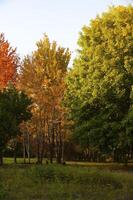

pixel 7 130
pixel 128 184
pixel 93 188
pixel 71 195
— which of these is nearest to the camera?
pixel 71 195

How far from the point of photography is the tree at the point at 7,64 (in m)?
44.9

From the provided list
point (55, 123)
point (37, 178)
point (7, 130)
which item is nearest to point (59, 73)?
point (55, 123)

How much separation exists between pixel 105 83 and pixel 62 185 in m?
20.5

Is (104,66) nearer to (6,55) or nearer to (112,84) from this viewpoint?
(112,84)

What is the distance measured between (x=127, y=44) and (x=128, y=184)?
19.7m

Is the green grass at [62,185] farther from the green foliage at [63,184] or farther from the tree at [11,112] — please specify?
the tree at [11,112]

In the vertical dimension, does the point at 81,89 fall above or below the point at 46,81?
below

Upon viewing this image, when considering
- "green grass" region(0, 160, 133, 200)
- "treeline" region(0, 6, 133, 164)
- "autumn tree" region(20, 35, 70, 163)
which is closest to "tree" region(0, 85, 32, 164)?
"treeline" region(0, 6, 133, 164)

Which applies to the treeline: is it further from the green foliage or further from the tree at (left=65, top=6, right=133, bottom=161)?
the green foliage

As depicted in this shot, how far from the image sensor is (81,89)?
42.6 metres

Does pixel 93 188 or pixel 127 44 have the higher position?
pixel 127 44

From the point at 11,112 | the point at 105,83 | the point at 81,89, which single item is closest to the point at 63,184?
the point at 11,112

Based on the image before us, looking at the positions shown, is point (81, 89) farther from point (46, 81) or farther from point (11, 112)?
point (11, 112)

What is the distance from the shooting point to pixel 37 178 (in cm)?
2277
